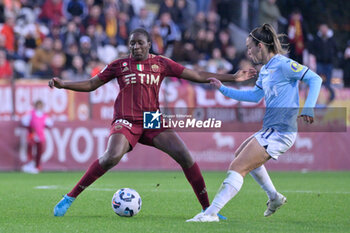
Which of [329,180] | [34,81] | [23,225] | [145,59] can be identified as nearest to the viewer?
[23,225]

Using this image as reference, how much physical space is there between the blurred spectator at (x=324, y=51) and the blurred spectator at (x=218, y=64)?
2287 mm

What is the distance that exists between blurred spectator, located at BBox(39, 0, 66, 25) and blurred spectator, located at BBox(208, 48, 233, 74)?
13.7 feet

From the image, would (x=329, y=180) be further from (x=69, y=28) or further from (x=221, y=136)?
(x=69, y=28)

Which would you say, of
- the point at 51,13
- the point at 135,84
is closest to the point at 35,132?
the point at 51,13

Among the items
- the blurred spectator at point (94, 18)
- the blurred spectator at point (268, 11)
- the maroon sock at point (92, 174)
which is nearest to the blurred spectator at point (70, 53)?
the blurred spectator at point (94, 18)

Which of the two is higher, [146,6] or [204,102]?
[146,6]

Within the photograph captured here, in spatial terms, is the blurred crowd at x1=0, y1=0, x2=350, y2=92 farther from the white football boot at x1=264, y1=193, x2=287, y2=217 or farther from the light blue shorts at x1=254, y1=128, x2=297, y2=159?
the light blue shorts at x1=254, y1=128, x2=297, y2=159

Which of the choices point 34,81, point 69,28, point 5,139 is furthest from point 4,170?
point 69,28

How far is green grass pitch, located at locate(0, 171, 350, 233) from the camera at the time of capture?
6.98m

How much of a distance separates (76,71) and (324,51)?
20.7 feet

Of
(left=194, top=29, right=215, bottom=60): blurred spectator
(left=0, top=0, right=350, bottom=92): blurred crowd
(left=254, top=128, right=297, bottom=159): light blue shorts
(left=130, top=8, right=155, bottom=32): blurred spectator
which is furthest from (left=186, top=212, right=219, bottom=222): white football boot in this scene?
(left=130, top=8, right=155, bottom=32): blurred spectator

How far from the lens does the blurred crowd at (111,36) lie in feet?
61.2

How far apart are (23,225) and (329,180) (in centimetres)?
863

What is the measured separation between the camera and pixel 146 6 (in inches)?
868
